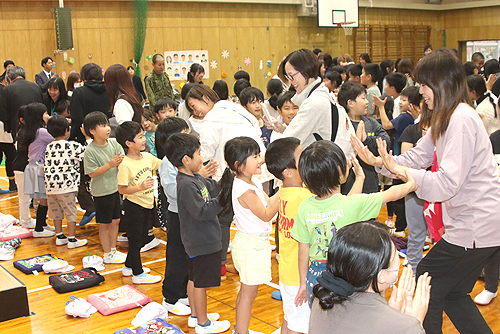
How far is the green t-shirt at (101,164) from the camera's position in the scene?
429 cm

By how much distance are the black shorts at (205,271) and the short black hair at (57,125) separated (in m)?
2.45

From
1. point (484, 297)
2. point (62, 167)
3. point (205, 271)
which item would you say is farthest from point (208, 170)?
point (62, 167)

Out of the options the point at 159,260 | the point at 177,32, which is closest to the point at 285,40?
the point at 177,32

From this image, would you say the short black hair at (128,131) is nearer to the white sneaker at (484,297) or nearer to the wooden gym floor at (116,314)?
the wooden gym floor at (116,314)

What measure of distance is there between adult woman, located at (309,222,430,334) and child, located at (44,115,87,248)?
3777 mm

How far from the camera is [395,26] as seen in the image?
16.5m

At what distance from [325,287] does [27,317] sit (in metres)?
2.82

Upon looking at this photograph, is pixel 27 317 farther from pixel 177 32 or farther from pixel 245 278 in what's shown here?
pixel 177 32

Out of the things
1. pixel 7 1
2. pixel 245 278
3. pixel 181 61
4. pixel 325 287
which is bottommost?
pixel 245 278

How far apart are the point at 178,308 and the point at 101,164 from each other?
151 centimetres

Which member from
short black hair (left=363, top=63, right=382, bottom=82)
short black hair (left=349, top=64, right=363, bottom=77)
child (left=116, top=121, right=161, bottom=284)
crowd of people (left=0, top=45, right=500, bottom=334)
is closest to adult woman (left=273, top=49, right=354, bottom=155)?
crowd of people (left=0, top=45, right=500, bottom=334)

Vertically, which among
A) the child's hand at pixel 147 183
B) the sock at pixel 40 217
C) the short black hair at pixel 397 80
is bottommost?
the sock at pixel 40 217

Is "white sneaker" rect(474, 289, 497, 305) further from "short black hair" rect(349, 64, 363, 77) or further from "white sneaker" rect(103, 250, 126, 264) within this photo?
"short black hair" rect(349, 64, 363, 77)

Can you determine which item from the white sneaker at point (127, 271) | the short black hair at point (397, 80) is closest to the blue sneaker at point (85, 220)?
the white sneaker at point (127, 271)
